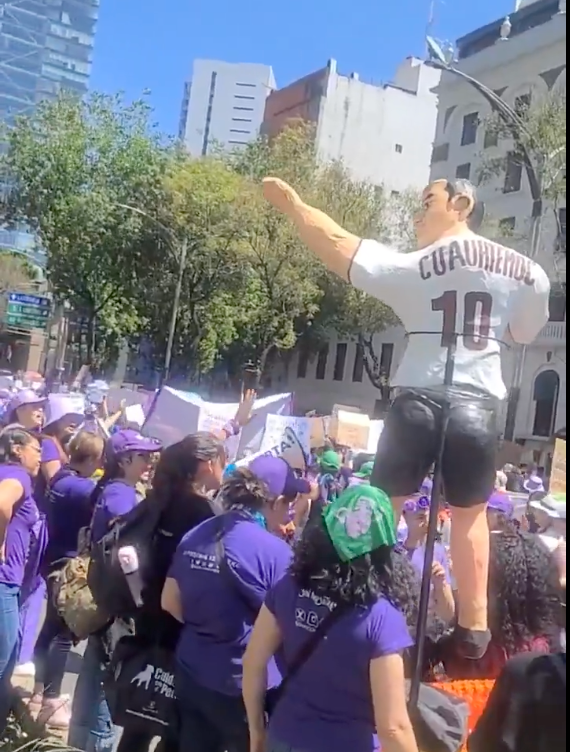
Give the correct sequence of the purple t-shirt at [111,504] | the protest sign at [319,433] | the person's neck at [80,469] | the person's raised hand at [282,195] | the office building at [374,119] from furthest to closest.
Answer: the office building at [374,119] < the protest sign at [319,433] < the person's neck at [80,469] < the purple t-shirt at [111,504] < the person's raised hand at [282,195]

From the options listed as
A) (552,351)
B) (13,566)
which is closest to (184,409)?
(13,566)

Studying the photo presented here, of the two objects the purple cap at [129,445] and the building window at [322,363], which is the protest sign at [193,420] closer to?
the purple cap at [129,445]

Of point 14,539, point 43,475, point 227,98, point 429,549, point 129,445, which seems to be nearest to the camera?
point 429,549

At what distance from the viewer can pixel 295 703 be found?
8.88 feet

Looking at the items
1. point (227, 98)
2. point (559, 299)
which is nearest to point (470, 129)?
point (559, 299)

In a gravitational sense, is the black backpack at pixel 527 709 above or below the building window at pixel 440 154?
below

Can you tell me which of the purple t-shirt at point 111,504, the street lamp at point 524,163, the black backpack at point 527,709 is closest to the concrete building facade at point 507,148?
the street lamp at point 524,163

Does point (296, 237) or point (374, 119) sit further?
point (374, 119)

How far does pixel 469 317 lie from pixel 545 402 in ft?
96.0

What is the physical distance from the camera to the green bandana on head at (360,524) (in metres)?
2.65

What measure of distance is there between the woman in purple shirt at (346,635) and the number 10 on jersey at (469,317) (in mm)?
716

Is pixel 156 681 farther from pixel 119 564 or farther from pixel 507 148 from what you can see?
pixel 507 148

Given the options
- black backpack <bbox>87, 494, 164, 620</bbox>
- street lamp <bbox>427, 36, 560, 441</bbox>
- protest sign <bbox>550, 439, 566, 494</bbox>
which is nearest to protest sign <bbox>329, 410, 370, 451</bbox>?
street lamp <bbox>427, 36, 560, 441</bbox>

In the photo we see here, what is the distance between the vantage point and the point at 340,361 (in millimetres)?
44344
